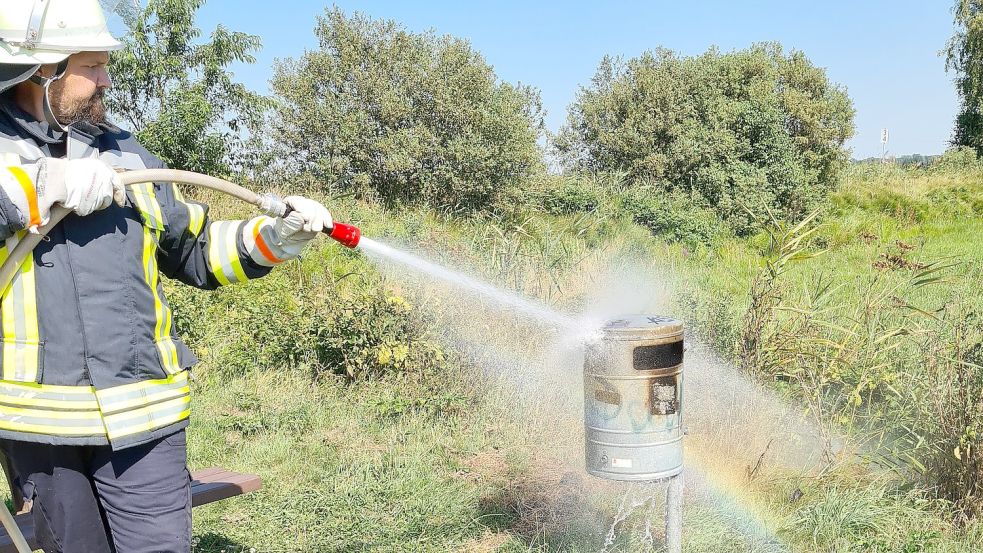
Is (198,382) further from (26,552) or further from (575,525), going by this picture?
(26,552)

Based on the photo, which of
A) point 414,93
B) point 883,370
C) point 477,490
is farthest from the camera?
point 414,93

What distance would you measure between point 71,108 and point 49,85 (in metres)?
0.07

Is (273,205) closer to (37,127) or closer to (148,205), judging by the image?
(148,205)

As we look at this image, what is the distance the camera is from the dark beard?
199 cm

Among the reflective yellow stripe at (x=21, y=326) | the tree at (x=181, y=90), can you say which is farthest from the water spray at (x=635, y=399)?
the tree at (x=181, y=90)

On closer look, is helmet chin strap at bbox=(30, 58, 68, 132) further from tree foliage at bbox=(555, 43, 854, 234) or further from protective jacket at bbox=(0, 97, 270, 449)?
tree foliage at bbox=(555, 43, 854, 234)

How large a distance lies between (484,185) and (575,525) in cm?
1531

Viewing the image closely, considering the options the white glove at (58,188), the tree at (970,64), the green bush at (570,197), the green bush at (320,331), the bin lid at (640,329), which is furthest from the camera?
the tree at (970,64)

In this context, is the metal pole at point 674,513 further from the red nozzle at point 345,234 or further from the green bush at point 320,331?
the green bush at point 320,331

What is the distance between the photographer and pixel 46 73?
6.51 feet

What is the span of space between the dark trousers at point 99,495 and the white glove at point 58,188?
0.59 meters

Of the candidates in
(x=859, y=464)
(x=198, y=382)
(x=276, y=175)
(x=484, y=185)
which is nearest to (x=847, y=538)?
(x=859, y=464)

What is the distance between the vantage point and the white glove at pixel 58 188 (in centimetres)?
180

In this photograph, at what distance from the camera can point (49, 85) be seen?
1.98 m
